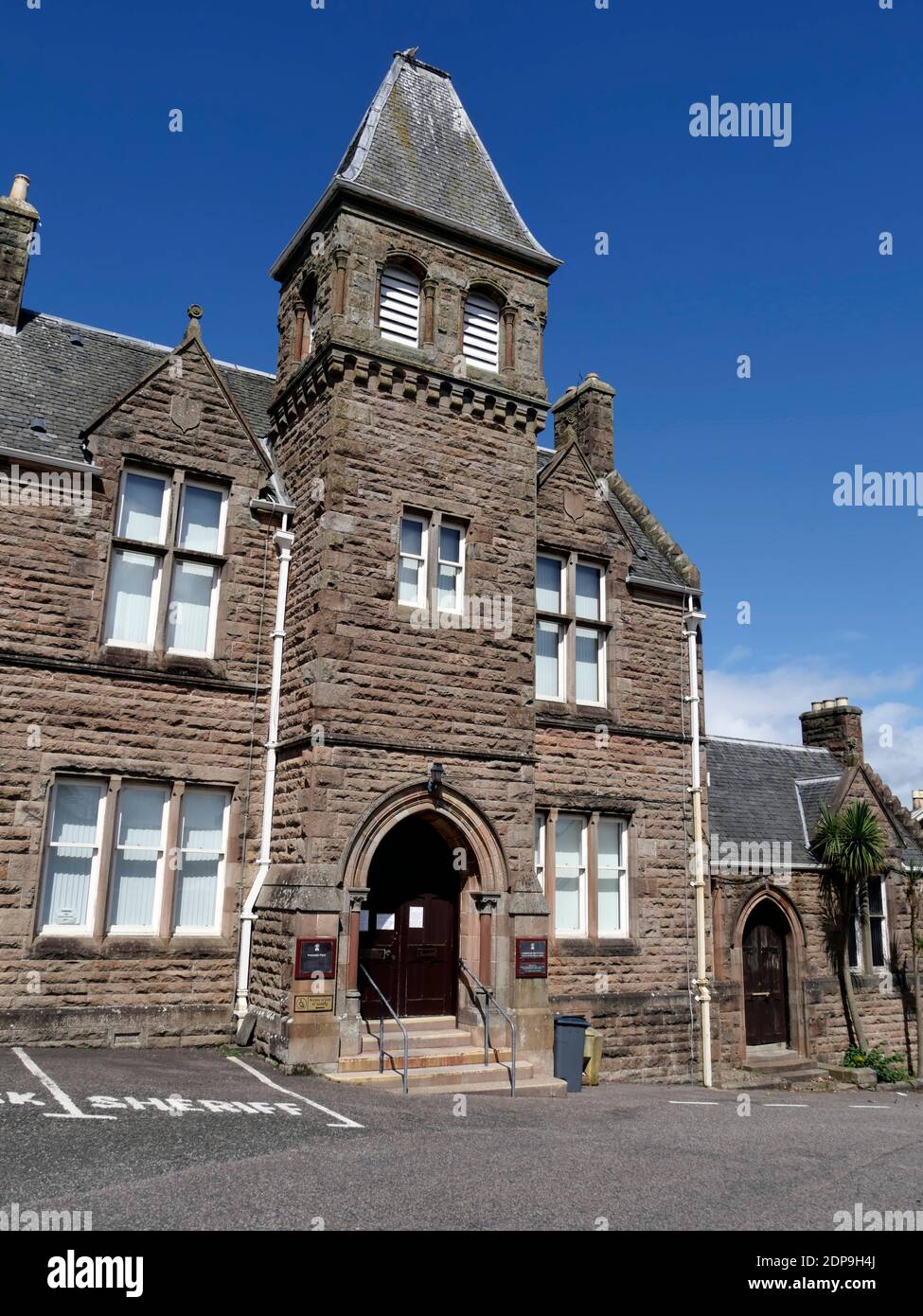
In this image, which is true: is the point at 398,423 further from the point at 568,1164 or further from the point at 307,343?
the point at 568,1164

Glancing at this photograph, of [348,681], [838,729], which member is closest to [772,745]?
[838,729]

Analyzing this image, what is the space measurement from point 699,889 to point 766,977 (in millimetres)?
4758

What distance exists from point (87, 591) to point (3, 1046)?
5.89 m

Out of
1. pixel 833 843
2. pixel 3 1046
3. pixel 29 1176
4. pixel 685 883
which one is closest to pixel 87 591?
pixel 3 1046

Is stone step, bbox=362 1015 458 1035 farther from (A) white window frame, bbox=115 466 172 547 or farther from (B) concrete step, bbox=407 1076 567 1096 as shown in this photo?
(A) white window frame, bbox=115 466 172 547

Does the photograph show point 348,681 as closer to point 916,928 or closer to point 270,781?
point 270,781

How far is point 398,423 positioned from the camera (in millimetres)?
15148

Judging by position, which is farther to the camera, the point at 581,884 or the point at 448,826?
the point at 581,884

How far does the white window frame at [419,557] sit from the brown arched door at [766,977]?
10.8 m

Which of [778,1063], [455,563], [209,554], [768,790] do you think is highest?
[455,563]

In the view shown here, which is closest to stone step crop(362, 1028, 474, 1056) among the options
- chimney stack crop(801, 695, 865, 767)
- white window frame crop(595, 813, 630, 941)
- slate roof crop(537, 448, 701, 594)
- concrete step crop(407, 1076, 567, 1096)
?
concrete step crop(407, 1076, 567, 1096)

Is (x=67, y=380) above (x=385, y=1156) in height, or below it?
above

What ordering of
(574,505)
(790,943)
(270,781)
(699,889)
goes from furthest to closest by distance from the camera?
(790,943) < (574,505) < (699,889) < (270,781)

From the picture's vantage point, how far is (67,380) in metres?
15.9
